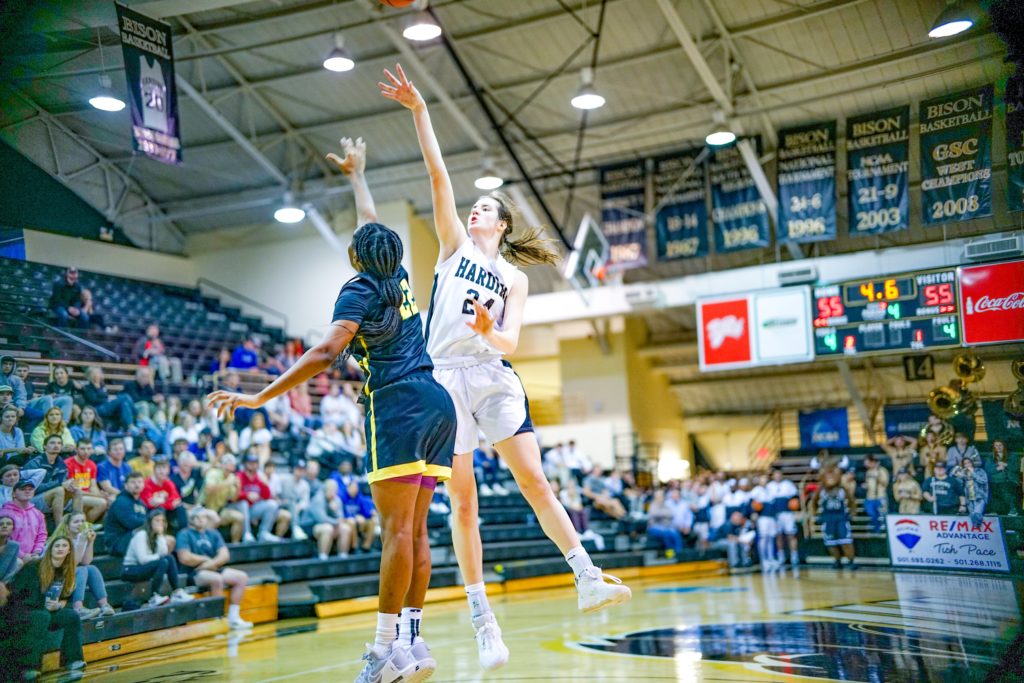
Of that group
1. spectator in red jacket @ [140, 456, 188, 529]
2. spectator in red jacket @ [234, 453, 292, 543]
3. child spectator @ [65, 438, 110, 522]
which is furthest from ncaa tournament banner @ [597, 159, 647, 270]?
child spectator @ [65, 438, 110, 522]

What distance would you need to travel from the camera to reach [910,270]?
43.8ft

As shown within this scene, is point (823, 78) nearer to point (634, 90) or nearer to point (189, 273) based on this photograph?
point (634, 90)

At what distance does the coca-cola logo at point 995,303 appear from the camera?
5110mm

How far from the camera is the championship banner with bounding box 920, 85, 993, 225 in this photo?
5590mm

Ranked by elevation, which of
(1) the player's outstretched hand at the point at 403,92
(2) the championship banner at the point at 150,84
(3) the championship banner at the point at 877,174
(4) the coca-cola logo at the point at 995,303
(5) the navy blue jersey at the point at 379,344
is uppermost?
(3) the championship banner at the point at 877,174

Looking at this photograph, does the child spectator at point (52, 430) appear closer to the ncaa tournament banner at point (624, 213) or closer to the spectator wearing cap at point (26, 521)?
the spectator wearing cap at point (26, 521)

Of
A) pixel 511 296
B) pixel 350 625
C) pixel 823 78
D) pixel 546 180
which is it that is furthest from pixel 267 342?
pixel 511 296

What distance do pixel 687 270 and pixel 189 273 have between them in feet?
38.5

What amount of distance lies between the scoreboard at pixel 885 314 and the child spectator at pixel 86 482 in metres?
9.33

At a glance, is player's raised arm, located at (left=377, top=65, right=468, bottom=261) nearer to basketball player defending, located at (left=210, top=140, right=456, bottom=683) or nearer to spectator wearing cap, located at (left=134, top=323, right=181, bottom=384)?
basketball player defending, located at (left=210, top=140, right=456, bottom=683)

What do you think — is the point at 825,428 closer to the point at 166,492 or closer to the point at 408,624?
the point at 166,492

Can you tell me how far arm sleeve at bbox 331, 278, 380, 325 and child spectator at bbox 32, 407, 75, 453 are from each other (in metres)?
2.20

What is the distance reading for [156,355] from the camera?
37.9 ft

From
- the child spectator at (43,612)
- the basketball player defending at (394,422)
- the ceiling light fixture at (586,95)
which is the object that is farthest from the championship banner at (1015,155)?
the ceiling light fixture at (586,95)
